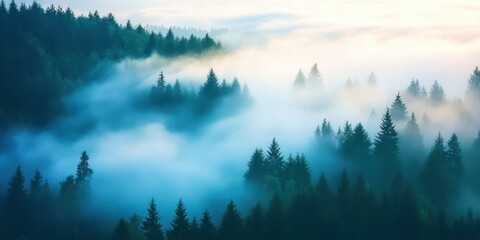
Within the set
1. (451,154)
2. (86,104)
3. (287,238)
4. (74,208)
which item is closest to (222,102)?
(86,104)

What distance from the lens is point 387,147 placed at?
4924 inches

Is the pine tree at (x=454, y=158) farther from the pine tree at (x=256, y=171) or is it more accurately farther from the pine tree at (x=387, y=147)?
the pine tree at (x=256, y=171)

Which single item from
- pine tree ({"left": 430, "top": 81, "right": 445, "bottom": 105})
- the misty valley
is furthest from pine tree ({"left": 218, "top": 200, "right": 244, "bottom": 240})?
pine tree ({"left": 430, "top": 81, "right": 445, "bottom": 105})

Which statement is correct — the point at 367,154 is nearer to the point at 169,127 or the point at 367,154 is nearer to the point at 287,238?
the point at 287,238

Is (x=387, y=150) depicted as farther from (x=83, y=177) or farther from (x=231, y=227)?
(x=83, y=177)

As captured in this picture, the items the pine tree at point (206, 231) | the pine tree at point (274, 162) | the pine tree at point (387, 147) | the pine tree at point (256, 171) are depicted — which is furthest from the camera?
the pine tree at point (274, 162)

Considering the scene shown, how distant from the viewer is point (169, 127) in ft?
568

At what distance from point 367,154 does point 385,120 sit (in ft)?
23.3

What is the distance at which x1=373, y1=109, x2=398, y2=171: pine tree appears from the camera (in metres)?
124

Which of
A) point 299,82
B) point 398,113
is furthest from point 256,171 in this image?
point 299,82

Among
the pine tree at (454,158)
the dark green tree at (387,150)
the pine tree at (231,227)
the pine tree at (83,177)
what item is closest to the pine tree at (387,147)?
the dark green tree at (387,150)

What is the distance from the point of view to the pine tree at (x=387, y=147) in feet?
407

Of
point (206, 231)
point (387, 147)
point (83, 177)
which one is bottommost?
point (206, 231)

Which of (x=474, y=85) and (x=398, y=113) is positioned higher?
(x=474, y=85)
